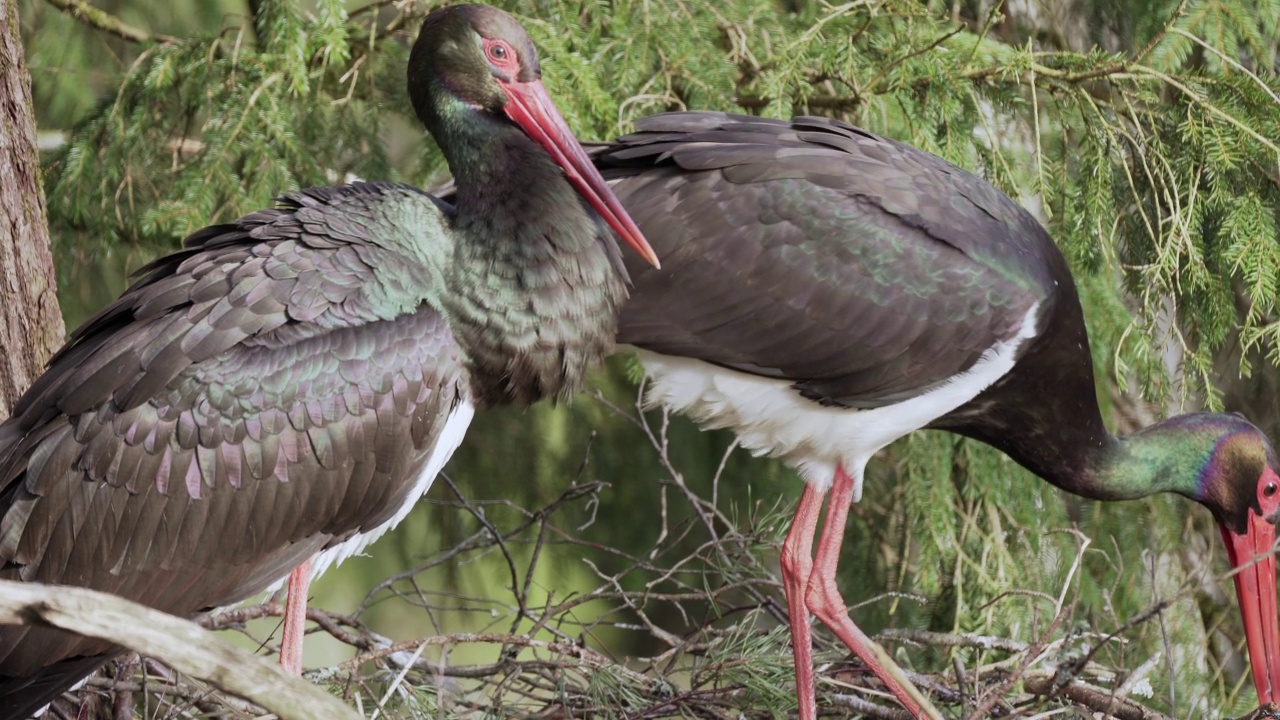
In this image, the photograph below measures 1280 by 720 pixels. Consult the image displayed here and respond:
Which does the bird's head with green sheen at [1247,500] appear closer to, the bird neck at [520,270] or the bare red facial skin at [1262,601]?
the bare red facial skin at [1262,601]

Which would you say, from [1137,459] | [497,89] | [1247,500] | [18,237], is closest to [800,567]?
[1137,459]

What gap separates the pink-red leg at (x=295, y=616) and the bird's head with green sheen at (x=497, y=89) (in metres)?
0.94

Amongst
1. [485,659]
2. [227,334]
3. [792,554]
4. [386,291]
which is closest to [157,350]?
[227,334]

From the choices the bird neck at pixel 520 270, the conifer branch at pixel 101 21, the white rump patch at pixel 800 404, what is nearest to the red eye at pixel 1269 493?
the white rump patch at pixel 800 404

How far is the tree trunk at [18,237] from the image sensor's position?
3.24 meters

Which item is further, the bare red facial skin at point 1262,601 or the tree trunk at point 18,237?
the bare red facial skin at point 1262,601

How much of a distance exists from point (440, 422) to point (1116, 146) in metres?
1.88

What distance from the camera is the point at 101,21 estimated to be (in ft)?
13.8

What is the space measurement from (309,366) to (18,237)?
86cm

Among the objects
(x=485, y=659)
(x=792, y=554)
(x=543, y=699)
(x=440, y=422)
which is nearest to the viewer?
(x=440, y=422)

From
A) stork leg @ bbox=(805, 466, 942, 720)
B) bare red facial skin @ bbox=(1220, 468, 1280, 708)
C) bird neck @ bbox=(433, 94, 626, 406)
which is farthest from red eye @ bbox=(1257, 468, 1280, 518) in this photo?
bird neck @ bbox=(433, 94, 626, 406)

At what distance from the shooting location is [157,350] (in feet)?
9.21

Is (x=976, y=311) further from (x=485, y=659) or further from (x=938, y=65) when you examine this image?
(x=485, y=659)

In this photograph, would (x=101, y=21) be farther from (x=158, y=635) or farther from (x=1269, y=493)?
(x=1269, y=493)
